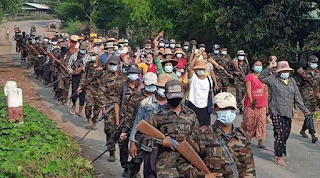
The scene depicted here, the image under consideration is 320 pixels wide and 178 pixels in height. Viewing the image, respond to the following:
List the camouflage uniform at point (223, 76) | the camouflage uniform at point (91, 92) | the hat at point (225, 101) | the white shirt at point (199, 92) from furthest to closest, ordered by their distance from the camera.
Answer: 1. the camouflage uniform at point (223, 76)
2. the camouflage uniform at point (91, 92)
3. the white shirt at point (199, 92)
4. the hat at point (225, 101)

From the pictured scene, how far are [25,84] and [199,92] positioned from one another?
12377 millimetres

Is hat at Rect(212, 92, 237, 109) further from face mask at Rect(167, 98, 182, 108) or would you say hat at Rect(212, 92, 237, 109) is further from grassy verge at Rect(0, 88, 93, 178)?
grassy verge at Rect(0, 88, 93, 178)

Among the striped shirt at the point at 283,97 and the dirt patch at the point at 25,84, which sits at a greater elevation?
the striped shirt at the point at 283,97

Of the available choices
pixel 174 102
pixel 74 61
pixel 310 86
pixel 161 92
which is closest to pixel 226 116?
pixel 174 102

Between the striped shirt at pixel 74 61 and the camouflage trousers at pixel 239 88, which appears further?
the camouflage trousers at pixel 239 88

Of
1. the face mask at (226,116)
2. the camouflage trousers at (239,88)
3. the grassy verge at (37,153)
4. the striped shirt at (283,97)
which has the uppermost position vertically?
the face mask at (226,116)

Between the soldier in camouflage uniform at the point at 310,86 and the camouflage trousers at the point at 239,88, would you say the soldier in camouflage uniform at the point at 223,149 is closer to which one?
the soldier in camouflage uniform at the point at 310,86

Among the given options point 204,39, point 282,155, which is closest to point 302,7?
point 204,39

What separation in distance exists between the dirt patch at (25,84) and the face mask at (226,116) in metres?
7.07

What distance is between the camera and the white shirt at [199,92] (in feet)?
28.7

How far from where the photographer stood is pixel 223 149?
14.7ft

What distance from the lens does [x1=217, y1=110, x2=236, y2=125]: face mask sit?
460 cm

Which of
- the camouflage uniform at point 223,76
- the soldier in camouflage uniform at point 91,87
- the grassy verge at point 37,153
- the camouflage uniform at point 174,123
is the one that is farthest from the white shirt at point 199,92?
the camouflage uniform at point 223,76

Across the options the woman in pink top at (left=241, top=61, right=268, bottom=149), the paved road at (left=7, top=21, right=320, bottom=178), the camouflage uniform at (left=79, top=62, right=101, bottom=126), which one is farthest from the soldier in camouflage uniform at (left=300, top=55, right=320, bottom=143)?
the camouflage uniform at (left=79, top=62, right=101, bottom=126)
